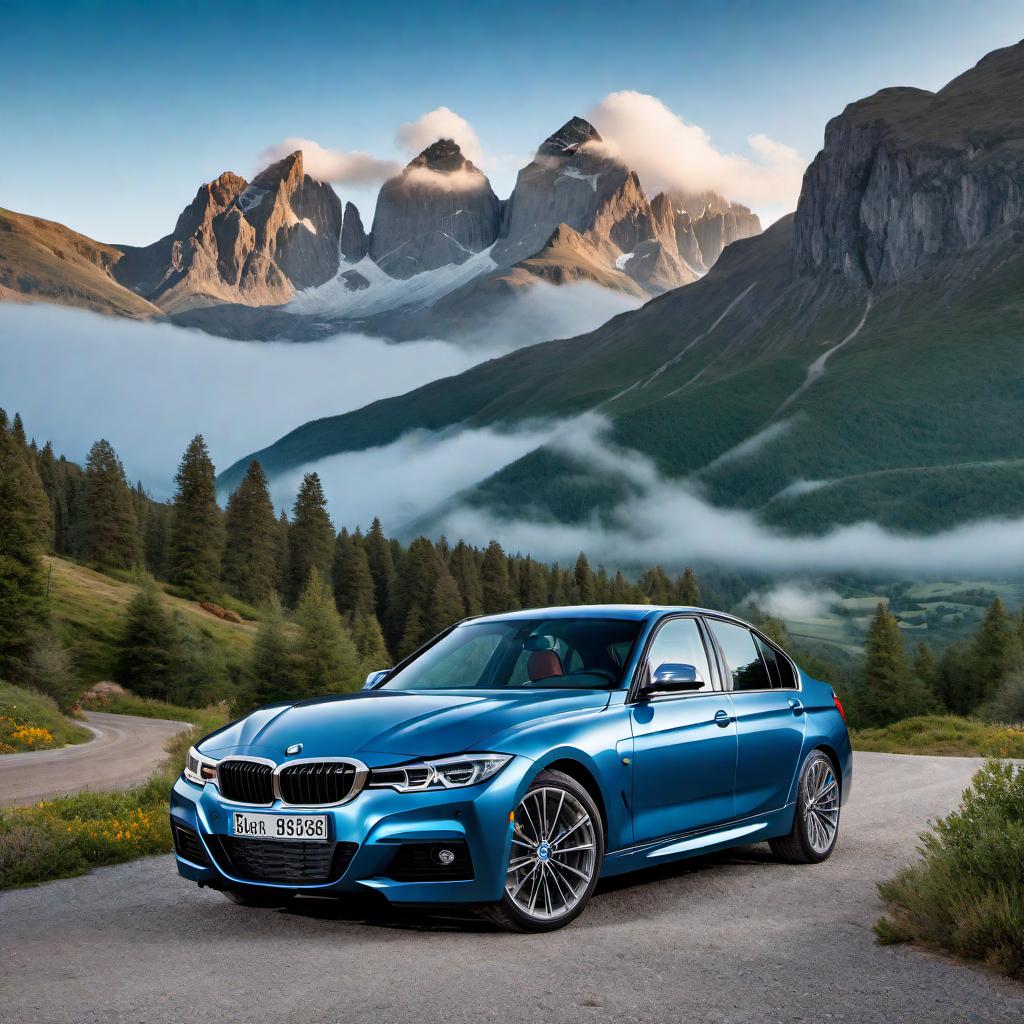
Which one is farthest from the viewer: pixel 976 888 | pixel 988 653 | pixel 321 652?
pixel 988 653

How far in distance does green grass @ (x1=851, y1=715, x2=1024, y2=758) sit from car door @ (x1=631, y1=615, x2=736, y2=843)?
11.9 meters

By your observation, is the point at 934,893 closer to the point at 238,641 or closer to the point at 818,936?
the point at 818,936

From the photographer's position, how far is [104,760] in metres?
33.2

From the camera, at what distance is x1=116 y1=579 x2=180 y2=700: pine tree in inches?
2813

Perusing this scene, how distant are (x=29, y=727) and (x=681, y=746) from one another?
112ft

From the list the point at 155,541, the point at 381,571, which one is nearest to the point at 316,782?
the point at 381,571

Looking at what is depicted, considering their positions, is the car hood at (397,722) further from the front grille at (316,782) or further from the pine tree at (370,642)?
the pine tree at (370,642)

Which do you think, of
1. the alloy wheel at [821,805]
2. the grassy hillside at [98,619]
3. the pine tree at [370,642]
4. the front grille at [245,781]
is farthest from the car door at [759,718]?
the pine tree at [370,642]

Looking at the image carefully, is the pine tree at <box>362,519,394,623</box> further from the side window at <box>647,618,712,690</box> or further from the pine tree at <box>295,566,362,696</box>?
the side window at <box>647,618,712,690</box>

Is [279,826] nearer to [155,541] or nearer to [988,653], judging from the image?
[988,653]

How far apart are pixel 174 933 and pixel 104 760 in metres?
28.7

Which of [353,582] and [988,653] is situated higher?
[353,582]

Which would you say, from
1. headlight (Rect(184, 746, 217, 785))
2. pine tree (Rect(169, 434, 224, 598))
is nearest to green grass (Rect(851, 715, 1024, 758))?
headlight (Rect(184, 746, 217, 785))

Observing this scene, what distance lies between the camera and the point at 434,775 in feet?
20.2
